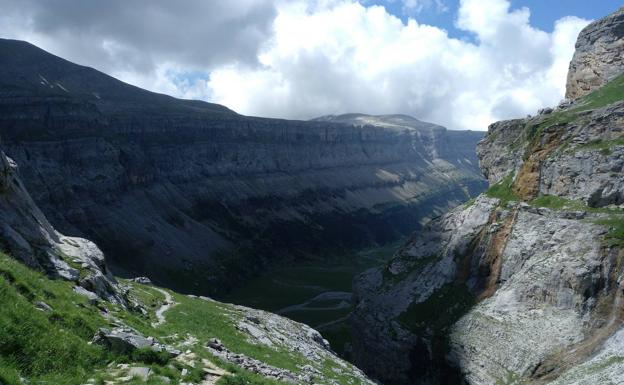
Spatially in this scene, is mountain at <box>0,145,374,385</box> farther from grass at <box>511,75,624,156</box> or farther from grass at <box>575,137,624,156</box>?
grass at <box>511,75,624,156</box>

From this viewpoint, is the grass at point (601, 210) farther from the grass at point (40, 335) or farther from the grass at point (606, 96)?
the grass at point (40, 335)

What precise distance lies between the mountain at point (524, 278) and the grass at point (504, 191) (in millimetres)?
210

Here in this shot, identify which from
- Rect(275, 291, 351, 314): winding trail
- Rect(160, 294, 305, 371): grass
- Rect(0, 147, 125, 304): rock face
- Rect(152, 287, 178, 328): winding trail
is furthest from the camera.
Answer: Rect(275, 291, 351, 314): winding trail

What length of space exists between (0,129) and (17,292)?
15054cm

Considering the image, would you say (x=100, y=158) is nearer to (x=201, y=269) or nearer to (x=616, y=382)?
(x=201, y=269)

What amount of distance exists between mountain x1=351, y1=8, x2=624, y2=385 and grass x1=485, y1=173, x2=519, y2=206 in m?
0.21

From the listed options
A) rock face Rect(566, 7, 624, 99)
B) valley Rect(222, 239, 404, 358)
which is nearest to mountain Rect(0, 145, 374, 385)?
valley Rect(222, 239, 404, 358)

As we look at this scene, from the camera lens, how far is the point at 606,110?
6706 cm

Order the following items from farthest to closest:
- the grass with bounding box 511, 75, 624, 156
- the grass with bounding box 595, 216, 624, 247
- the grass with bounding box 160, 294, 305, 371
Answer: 1. the grass with bounding box 511, 75, 624, 156
2. the grass with bounding box 595, 216, 624, 247
3. the grass with bounding box 160, 294, 305, 371

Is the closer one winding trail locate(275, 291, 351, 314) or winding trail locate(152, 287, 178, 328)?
winding trail locate(152, 287, 178, 328)

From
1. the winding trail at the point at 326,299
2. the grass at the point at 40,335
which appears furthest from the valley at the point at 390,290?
the winding trail at the point at 326,299

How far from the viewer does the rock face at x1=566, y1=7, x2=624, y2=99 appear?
309 ft

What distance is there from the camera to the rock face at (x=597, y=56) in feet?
309

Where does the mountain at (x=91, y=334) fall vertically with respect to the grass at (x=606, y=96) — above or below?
below
